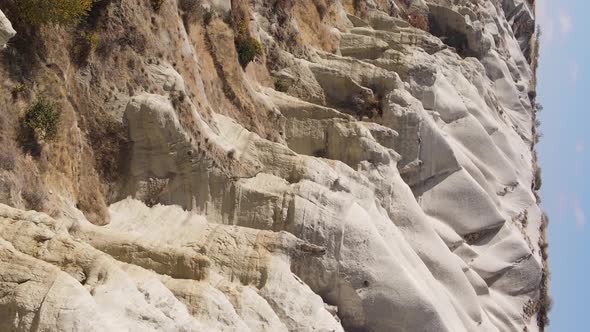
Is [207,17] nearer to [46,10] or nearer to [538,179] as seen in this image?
[46,10]

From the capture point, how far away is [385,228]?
76.9 ft

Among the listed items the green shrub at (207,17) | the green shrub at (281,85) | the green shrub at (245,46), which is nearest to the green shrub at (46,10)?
the green shrub at (207,17)

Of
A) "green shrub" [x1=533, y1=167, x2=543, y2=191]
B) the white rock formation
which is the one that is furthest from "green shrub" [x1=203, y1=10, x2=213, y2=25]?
"green shrub" [x1=533, y1=167, x2=543, y2=191]

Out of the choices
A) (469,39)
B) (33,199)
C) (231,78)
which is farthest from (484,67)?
(33,199)

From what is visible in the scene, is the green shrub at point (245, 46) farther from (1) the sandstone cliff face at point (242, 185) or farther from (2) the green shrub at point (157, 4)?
(2) the green shrub at point (157, 4)

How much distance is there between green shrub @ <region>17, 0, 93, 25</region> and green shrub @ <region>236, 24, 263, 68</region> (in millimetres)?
9973

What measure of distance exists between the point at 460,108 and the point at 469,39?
11.1 meters

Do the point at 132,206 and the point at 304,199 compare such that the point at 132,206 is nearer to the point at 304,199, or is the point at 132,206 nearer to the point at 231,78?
the point at 304,199

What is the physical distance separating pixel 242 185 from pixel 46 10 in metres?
7.44

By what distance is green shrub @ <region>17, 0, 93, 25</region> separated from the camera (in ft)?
53.6

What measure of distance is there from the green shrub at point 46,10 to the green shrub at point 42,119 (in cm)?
192

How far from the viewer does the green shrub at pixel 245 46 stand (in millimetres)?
26423

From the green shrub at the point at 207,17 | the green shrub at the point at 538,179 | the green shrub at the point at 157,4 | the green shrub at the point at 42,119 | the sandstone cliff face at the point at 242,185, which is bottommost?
the green shrub at the point at 538,179

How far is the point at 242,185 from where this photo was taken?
68.0 feet
